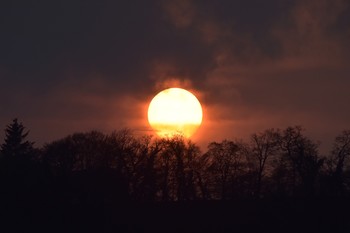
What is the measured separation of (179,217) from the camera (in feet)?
172

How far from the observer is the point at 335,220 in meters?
50.2

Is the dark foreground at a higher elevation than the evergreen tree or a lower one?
lower

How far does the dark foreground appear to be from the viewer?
164 feet

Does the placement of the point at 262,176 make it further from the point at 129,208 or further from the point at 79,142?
the point at 129,208

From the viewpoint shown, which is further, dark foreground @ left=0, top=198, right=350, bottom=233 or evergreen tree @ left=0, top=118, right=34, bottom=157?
evergreen tree @ left=0, top=118, right=34, bottom=157

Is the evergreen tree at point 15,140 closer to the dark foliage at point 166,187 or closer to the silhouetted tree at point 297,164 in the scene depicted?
the dark foliage at point 166,187

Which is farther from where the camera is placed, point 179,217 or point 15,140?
point 15,140

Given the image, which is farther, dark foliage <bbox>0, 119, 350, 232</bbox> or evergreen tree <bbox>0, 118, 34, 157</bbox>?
evergreen tree <bbox>0, 118, 34, 157</bbox>

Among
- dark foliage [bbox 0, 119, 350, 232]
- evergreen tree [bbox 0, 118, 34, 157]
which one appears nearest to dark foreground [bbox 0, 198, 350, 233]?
dark foliage [bbox 0, 119, 350, 232]

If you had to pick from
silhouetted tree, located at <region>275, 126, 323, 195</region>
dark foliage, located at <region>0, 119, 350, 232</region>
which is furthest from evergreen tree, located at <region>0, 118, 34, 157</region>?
silhouetted tree, located at <region>275, 126, 323, 195</region>

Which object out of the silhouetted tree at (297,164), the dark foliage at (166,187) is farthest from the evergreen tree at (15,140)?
the silhouetted tree at (297,164)

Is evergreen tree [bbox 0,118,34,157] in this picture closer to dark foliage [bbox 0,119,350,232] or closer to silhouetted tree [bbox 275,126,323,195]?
dark foliage [bbox 0,119,350,232]

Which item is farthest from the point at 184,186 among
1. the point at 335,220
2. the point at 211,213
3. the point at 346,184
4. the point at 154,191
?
the point at 335,220

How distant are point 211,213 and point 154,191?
20.5m
